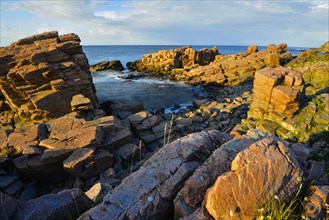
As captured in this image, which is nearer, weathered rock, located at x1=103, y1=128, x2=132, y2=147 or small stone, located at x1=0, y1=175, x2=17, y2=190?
small stone, located at x1=0, y1=175, x2=17, y2=190

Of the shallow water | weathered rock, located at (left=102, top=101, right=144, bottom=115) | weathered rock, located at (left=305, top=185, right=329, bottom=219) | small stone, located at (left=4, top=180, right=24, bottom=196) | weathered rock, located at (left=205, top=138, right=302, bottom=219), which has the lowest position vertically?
the shallow water

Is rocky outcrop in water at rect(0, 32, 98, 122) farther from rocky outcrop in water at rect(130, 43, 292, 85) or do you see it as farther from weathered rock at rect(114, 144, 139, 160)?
rocky outcrop in water at rect(130, 43, 292, 85)

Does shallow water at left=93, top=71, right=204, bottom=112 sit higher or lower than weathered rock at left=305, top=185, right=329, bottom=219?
lower

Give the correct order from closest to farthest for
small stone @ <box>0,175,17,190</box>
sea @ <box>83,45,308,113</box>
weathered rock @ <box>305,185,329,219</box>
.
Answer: weathered rock @ <box>305,185,329,219</box> < small stone @ <box>0,175,17,190</box> < sea @ <box>83,45,308,113</box>

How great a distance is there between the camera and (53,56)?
25.5 meters

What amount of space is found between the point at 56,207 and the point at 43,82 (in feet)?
68.5

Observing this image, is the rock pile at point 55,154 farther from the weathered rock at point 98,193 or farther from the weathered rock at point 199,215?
the weathered rock at point 199,215

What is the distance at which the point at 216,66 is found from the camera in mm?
49000

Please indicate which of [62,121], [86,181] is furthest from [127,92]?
[86,181]

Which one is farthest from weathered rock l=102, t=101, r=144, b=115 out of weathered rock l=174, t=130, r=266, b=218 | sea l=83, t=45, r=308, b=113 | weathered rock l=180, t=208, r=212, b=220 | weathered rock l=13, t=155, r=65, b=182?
weathered rock l=180, t=208, r=212, b=220

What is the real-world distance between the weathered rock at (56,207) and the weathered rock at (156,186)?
159 centimetres

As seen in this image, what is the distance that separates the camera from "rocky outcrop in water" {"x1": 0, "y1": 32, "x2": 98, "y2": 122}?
78.1ft

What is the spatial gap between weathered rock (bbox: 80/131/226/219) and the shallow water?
2465 centimetres

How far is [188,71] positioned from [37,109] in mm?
37494
